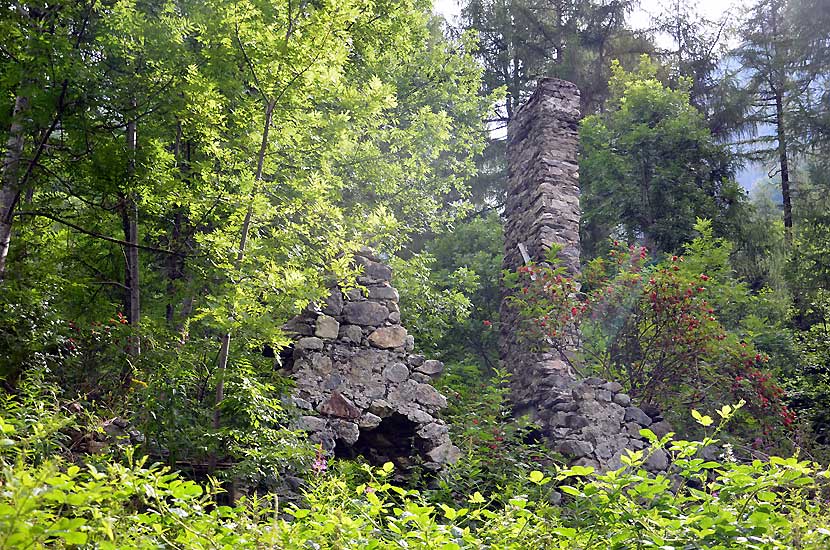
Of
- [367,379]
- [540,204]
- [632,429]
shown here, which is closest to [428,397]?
[367,379]

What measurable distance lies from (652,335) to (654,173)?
6.14m

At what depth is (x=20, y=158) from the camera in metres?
5.81

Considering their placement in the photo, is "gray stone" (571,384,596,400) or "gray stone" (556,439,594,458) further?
"gray stone" (571,384,596,400)

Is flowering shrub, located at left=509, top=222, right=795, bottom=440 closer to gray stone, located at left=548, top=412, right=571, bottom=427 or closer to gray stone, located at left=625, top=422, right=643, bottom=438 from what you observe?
gray stone, located at left=625, top=422, right=643, bottom=438

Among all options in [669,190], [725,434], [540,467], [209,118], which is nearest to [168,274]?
[209,118]

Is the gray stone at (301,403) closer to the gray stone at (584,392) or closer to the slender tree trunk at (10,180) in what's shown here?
the slender tree trunk at (10,180)

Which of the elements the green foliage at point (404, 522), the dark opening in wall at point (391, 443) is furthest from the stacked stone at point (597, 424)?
the green foliage at point (404, 522)

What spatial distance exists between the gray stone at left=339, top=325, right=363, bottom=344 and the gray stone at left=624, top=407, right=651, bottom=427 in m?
2.95

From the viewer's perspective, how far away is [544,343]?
27.4ft

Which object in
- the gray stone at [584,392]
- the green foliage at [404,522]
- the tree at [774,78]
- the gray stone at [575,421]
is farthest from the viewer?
the tree at [774,78]

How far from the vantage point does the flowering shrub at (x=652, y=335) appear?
811 cm

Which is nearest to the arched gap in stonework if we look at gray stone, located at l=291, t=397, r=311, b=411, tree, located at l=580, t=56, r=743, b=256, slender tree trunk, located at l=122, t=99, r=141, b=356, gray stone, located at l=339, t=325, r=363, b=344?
gray stone, located at l=291, t=397, r=311, b=411

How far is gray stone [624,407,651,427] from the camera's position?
25.0 ft

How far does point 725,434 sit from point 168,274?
6.42 m
